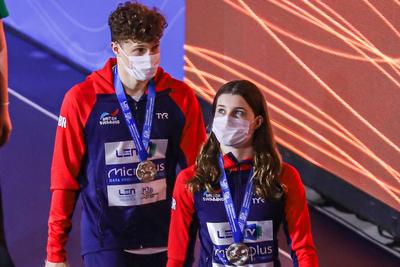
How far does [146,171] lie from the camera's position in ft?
10.2

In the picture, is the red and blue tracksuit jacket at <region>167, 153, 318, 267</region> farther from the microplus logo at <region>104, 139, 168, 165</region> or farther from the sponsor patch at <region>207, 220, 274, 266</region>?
the microplus logo at <region>104, 139, 168, 165</region>

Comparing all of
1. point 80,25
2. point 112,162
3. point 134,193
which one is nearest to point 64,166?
point 112,162

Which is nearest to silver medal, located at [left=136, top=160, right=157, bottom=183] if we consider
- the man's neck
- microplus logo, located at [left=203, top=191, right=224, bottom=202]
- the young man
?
the young man

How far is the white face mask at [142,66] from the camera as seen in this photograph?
10.00 ft

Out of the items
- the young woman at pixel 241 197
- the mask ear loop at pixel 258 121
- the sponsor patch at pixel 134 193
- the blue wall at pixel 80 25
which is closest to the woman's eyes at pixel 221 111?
the young woman at pixel 241 197

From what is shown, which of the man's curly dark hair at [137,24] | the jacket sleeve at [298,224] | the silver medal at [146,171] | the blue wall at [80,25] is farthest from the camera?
the blue wall at [80,25]

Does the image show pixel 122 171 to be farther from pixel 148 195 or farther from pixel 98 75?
pixel 98 75

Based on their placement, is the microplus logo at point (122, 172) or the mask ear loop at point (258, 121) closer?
the mask ear loop at point (258, 121)

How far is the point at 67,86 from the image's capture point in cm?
442

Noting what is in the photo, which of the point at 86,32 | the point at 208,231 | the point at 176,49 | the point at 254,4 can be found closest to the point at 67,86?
the point at 86,32

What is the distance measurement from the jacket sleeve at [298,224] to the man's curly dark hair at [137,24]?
2.36 feet

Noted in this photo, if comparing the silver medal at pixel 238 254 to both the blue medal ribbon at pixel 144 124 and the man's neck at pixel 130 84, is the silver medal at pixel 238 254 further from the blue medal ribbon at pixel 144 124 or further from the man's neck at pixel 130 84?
the man's neck at pixel 130 84

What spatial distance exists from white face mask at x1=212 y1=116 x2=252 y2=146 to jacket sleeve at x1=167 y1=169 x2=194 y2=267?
17 cm

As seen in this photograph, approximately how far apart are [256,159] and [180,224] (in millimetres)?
339
